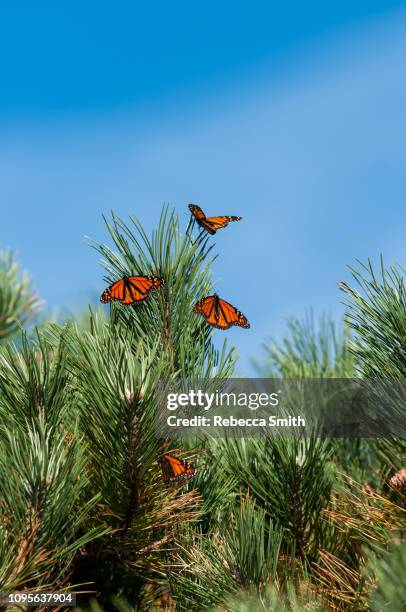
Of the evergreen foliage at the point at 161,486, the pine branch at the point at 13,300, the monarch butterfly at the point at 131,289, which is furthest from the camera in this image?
the pine branch at the point at 13,300

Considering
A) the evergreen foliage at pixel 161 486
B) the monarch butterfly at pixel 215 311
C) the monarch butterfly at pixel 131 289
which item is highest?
the monarch butterfly at pixel 131 289

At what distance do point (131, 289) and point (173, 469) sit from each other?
1.15 ft

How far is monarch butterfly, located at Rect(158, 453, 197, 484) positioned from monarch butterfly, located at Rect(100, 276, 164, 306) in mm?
302

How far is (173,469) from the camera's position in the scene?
1.32m

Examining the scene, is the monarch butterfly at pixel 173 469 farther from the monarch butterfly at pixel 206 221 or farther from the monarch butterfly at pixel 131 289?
the monarch butterfly at pixel 206 221

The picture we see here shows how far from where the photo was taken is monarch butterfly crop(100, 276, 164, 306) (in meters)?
1.48

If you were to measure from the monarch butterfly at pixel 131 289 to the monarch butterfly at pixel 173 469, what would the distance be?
0.99ft

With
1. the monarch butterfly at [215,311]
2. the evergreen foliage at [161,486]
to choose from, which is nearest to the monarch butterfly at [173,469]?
the evergreen foliage at [161,486]

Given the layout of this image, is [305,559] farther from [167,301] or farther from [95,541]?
[167,301]

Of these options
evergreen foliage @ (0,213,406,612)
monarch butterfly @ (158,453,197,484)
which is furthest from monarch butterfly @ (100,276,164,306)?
monarch butterfly @ (158,453,197,484)

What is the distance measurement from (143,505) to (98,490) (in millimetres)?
81

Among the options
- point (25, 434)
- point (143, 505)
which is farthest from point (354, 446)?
point (25, 434)

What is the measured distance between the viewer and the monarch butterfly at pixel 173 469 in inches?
52.1

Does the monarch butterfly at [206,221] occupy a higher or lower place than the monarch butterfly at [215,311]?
higher
